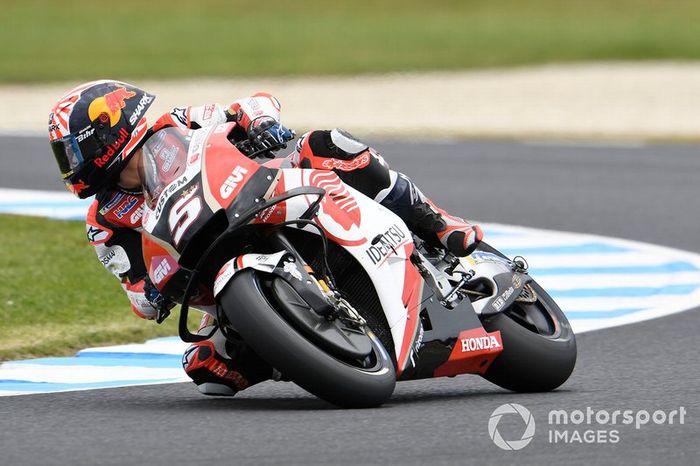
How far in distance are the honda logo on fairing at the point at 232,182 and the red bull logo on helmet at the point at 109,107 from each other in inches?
23.0

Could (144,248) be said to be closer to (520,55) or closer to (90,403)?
(90,403)

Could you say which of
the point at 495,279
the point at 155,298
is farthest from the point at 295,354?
the point at 495,279

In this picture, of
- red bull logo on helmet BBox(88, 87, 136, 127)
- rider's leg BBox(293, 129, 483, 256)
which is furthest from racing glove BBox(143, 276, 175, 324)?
rider's leg BBox(293, 129, 483, 256)

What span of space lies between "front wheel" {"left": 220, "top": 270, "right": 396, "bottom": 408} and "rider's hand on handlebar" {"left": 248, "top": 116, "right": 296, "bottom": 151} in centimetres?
85

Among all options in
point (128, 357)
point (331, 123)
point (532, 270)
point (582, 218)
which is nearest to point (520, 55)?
point (331, 123)

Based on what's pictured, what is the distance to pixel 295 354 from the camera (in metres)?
5.38

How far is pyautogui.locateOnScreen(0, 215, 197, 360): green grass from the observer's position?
788 cm

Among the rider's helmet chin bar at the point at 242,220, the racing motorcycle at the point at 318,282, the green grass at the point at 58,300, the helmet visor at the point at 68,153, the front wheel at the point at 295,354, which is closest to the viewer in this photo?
the front wheel at the point at 295,354

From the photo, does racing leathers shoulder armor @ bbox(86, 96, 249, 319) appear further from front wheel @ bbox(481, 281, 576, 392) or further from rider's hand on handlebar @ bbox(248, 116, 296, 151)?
front wheel @ bbox(481, 281, 576, 392)

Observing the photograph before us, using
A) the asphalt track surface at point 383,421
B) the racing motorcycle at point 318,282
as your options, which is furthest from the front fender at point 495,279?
the asphalt track surface at point 383,421

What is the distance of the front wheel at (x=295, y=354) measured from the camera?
5.38 meters

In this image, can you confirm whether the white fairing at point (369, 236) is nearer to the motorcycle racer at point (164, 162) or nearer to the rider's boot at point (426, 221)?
the motorcycle racer at point (164, 162)

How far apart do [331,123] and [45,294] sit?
1139 cm

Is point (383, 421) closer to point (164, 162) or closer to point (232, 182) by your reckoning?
point (232, 182)
